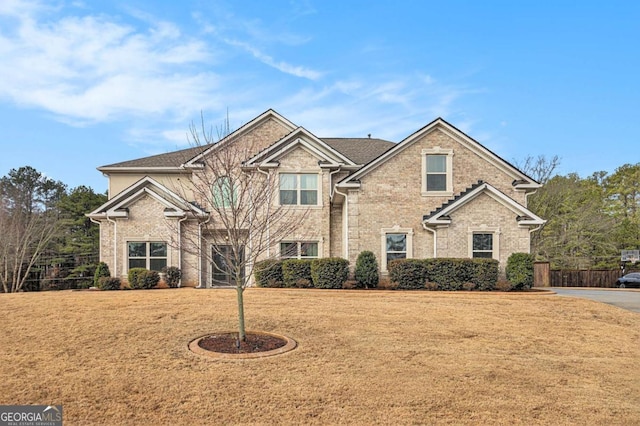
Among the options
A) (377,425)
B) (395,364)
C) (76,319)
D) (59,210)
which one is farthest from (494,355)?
(59,210)

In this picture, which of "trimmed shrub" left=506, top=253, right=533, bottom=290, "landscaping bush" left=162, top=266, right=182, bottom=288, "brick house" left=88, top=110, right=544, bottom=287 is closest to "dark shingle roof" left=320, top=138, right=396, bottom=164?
"brick house" left=88, top=110, right=544, bottom=287

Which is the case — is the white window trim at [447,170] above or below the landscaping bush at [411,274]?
above

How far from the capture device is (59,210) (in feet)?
115

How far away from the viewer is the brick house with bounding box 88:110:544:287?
17406 millimetres

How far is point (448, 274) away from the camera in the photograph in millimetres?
16234

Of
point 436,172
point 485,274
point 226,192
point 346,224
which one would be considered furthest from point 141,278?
point 485,274

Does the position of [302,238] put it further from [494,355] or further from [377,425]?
[377,425]

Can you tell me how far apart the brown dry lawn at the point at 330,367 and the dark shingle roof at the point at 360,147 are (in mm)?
11999

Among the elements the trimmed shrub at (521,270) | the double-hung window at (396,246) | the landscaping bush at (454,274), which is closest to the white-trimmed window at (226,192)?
the landscaping bush at (454,274)

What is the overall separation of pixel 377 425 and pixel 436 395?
1.37 metres

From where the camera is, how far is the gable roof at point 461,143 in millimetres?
18359

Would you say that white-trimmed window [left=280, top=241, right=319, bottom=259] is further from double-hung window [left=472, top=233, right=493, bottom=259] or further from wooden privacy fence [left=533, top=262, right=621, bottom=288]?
wooden privacy fence [left=533, top=262, right=621, bottom=288]

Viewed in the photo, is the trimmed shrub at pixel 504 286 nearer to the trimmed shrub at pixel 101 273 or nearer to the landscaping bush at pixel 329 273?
the landscaping bush at pixel 329 273

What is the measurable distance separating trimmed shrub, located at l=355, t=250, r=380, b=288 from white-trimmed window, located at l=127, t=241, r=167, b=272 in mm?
9104
